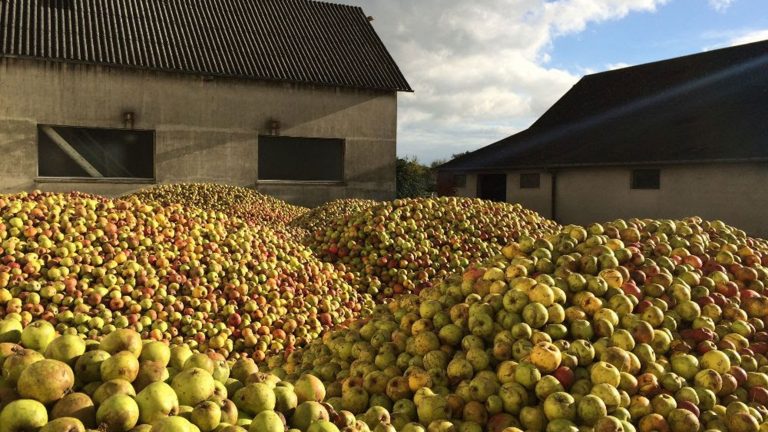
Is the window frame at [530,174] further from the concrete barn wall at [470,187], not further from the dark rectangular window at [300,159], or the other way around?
the dark rectangular window at [300,159]

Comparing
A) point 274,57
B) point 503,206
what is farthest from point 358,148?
point 503,206

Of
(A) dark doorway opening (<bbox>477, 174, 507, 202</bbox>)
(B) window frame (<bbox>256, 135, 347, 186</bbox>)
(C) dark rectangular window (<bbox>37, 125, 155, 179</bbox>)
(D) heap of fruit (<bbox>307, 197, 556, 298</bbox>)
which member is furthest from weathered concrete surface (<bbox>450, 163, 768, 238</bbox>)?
(C) dark rectangular window (<bbox>37, 125, 155, 179</bbox>)

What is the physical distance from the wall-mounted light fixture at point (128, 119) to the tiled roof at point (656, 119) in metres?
12.7

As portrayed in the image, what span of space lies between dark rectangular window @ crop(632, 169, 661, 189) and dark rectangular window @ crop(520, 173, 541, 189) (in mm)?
3826

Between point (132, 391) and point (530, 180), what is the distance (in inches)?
843

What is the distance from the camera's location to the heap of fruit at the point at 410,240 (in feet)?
26.7

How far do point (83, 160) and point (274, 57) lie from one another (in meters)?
7.44

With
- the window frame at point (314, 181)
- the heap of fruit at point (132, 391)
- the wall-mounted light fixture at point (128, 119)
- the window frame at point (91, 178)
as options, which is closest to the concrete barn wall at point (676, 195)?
the window frame at point (314, 181)

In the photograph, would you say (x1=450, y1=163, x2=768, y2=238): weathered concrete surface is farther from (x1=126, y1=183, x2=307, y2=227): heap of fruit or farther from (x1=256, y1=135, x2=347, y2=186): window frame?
(x1=126, y1=183, x2=307, y2=227): heap of fruit

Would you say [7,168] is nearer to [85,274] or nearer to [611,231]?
[85,274]

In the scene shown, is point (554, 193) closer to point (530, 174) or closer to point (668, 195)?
point (530, 174)

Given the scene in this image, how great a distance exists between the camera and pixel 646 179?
18984 mm

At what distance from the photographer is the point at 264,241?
758cm

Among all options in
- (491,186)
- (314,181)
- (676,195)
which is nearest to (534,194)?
(491,186)
